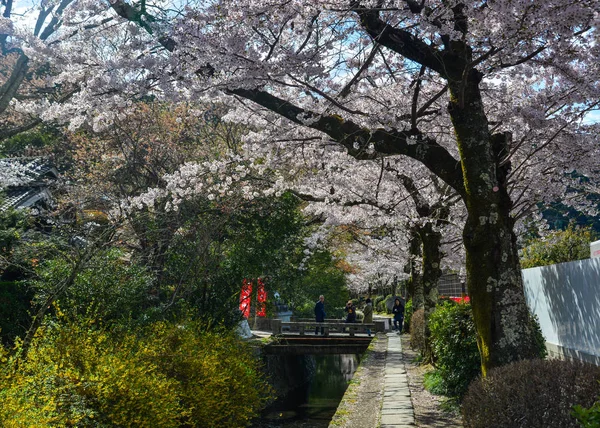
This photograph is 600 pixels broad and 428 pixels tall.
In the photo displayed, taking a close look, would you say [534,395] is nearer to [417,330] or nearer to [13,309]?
[13,309]

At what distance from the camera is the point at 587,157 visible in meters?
10.3

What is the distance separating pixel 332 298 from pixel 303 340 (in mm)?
13118

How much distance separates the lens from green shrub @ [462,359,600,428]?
4324mm

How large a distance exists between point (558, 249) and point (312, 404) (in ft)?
29.8

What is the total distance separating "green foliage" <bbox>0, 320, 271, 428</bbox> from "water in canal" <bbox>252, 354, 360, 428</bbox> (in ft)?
19.0

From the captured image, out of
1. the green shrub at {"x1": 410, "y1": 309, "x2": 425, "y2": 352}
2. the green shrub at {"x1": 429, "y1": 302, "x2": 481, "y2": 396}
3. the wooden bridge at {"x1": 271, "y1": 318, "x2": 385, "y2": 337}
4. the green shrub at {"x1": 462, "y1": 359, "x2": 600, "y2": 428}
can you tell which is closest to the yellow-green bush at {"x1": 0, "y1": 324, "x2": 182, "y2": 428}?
the green shrub at {"x1": 462, "y1": 359, "x2": 600, "y2": 428}

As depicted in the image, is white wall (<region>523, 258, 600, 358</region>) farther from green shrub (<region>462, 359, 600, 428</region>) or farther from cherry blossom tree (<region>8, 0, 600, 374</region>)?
green shrub (<region>462, 359, 600, 428</region>)

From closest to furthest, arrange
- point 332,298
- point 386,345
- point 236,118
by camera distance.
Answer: point 236,118
point 386,345
point 332,298

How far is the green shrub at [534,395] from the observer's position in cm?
432

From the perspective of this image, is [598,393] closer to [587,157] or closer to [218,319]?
[587,157]

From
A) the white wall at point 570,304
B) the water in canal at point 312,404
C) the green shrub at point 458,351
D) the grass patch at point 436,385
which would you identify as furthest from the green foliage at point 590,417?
the water in canal at point 312,404

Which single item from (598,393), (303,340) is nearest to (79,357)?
(598,393)

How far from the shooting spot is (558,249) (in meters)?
17.4

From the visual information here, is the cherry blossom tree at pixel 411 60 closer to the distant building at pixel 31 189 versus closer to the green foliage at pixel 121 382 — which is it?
the green foliage at pixel 121 382
